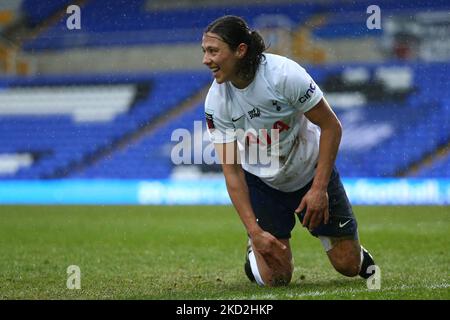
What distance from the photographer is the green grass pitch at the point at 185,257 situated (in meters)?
5.71

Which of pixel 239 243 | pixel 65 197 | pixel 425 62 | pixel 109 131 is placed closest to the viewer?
pixel 239 243

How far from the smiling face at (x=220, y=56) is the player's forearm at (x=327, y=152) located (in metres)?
0.75

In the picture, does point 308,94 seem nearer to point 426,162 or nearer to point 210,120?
point 210,120

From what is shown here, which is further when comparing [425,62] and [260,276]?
[425,62]

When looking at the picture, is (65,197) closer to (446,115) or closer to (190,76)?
(190,76)

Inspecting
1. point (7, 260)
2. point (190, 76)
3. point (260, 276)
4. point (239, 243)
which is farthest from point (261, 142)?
point (190, 76)

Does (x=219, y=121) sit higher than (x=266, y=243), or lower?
higher

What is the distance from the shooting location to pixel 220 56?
5531 millimetres

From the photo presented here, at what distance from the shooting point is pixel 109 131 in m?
22.4

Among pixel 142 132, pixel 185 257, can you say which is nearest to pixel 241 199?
pixel 185 257

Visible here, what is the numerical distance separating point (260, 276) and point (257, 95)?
53.1 inches

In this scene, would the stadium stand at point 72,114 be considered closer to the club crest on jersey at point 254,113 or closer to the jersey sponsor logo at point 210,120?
the jersey sponsor logo at point 210,120

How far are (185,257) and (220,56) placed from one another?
125 inches

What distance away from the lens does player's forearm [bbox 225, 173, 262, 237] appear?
5.64 metres
